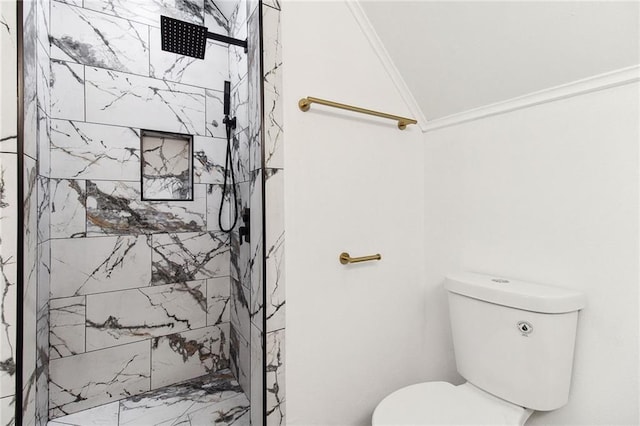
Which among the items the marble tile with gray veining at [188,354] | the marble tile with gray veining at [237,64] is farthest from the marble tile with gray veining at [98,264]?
the marble tile with gray veining at [237,64]

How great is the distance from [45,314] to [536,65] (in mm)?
2323

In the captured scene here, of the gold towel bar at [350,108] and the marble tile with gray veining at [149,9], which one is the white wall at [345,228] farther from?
the marble tile with gray veining at [149,9]

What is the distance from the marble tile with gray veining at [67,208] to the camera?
163 centimetres

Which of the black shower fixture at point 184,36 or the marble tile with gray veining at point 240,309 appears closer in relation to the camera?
the black shower fixture at point 184,36

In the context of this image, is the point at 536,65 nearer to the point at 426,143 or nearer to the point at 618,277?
the point at 426,143

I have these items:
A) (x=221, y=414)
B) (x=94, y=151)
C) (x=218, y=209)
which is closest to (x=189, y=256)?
(x=218, y=209)

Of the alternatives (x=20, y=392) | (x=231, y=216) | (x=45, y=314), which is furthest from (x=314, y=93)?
(x=45, y=314)

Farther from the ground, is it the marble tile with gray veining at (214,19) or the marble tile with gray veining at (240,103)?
the marble tile with gray veining at (214,19)

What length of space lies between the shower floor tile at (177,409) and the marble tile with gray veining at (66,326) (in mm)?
333

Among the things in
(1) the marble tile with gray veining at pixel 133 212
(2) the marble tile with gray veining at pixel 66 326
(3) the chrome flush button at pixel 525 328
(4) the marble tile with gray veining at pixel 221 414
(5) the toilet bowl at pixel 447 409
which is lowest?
(4) the marble tile with gray veining at pixel 221 414

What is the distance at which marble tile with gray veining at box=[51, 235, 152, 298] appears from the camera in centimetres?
166

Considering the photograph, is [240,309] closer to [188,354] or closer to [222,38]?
[188,354]

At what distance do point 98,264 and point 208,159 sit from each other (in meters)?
0.83

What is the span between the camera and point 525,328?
43.1 inches
